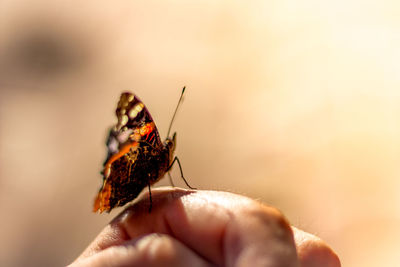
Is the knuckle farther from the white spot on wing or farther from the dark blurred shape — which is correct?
the dark blurred shape

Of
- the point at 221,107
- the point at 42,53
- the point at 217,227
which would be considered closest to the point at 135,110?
the point at 217,227

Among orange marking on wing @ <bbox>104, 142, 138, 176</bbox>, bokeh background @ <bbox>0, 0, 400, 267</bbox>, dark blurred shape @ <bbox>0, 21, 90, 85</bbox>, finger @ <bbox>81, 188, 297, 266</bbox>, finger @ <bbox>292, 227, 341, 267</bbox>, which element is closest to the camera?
finger @ <bbox>81, 188, 297, 266</bbox>

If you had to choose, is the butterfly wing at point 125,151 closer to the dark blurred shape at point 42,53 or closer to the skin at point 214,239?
the skin at point 214,239

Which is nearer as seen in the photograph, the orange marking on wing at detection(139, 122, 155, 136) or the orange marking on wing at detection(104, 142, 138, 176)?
the orange marking on wing at detection(104, 142, 138, 176)

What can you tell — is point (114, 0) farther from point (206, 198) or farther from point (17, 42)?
point (206, 198)

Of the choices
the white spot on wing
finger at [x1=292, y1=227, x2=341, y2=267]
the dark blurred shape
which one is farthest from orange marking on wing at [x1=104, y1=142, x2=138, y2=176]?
the dark blurred shape

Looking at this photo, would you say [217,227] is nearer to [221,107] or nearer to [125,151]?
[125,151]

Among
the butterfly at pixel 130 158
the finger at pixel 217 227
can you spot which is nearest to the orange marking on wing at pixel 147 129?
the butterfly at pixel 130 158
